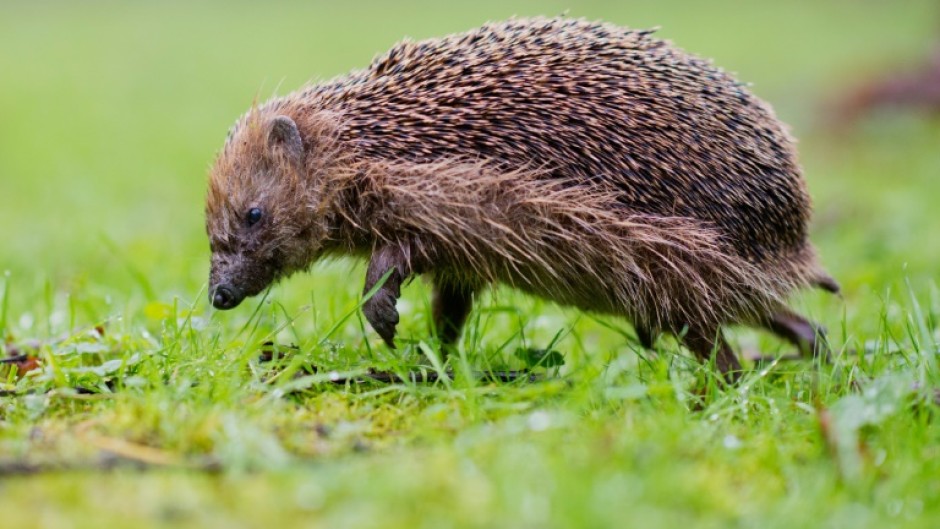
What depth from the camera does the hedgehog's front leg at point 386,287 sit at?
16.0ft

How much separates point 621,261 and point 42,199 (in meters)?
7.62

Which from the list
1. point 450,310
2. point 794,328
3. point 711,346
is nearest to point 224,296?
point 450,310

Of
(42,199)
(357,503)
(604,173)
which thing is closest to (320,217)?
(604,173)

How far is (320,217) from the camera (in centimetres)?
520

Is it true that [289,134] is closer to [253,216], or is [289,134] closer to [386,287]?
[253,216]

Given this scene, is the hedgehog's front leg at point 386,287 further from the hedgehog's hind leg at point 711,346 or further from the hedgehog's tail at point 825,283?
the hedgehog's tail at point 825,283

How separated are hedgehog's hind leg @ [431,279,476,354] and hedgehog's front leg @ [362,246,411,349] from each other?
69cm

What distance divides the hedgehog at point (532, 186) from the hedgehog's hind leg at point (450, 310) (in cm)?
35

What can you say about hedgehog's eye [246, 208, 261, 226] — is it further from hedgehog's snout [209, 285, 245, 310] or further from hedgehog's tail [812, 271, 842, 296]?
hedgehog's tail [812, 271, 842, 296]

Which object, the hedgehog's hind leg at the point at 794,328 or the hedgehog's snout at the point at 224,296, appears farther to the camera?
the hedgehog's hind leg at the point at 794,328

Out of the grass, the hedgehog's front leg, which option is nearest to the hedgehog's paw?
the hedgehog's front leg

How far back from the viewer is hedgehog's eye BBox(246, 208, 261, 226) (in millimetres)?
5199

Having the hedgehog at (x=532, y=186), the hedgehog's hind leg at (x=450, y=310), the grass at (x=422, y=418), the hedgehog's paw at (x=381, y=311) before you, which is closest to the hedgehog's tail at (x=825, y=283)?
the grass at (x=422, y=418)

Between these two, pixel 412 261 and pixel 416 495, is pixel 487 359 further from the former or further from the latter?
pixel 416 495
